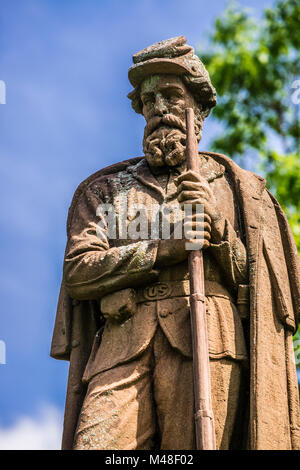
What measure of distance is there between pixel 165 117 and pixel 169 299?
66.1 inches

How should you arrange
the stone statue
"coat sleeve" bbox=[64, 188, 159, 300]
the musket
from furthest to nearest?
1. "coat sleeve" bbox=[64, 188, 159, 300]
2. the stone statue
3. the musket

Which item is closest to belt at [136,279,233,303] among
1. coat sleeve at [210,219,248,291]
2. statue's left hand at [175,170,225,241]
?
coat sleeve at [210,219,248,291]

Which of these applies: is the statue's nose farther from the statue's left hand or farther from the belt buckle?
the belt buckle

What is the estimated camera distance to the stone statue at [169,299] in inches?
320

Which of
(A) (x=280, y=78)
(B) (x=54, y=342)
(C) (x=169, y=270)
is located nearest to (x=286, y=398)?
(C) (x=169, y=270)

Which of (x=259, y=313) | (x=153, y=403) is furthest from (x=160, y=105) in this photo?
(x=153, y=403)

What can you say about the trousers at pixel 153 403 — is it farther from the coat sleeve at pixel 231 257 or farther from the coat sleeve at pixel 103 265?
the coat sleeve at pixel 231 257

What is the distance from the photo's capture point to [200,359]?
7.91m

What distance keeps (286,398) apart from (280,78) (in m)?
12.4

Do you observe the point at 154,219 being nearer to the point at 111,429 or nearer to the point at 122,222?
the point at 122,222

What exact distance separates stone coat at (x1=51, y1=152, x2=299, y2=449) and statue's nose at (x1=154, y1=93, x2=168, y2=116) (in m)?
0.69

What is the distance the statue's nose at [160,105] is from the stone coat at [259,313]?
0.69 meters

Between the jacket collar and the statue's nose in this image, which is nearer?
the jacket collar

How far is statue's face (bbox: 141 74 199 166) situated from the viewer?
9.30m
